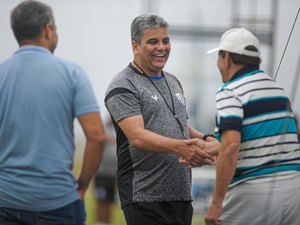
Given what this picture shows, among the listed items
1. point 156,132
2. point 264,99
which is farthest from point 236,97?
point 156,132

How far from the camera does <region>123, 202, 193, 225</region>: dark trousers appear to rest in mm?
4633

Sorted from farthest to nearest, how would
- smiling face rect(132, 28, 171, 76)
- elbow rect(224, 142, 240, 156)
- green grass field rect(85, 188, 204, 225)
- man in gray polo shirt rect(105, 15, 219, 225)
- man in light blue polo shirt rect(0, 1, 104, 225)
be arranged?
green grass field rect(85, 188, 204, 225) < smiling face rect(132, 28, 171, 76) < man in gray polo shirt rect(105, 15, 219, 225) < man in light blue polo shirt rect(0, 1, 104, 225) < elbow rect(224, 142, 240, 156)

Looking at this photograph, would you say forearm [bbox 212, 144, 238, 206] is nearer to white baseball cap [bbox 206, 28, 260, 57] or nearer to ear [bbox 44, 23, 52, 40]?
white baseball cap [bbox 206, 28, 260, 57]

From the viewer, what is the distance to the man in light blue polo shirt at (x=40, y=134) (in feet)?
14.1

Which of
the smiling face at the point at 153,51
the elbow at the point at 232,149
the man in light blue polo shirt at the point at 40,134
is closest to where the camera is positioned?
the elbow at the point at 232,149

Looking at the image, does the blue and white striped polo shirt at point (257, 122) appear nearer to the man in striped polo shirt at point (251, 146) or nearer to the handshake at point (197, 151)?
the man in striped polo shirt at point (251, 146)

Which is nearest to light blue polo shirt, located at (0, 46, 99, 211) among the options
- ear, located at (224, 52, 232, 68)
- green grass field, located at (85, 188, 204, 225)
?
ear, located at (224, 52, 232, 68)

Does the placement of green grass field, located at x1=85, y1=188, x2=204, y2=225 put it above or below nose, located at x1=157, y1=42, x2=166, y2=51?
below

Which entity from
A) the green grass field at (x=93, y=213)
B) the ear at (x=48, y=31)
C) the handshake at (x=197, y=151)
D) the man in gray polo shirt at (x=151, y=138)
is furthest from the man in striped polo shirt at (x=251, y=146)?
the green grass field at (x=93, y=213)

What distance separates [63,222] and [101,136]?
1.60ft

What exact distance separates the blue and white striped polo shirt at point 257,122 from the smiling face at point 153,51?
0.60 meters

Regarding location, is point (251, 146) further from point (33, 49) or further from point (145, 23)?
point (33, 49)

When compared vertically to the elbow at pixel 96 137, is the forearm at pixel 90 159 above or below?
below

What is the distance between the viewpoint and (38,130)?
4.29 meters
